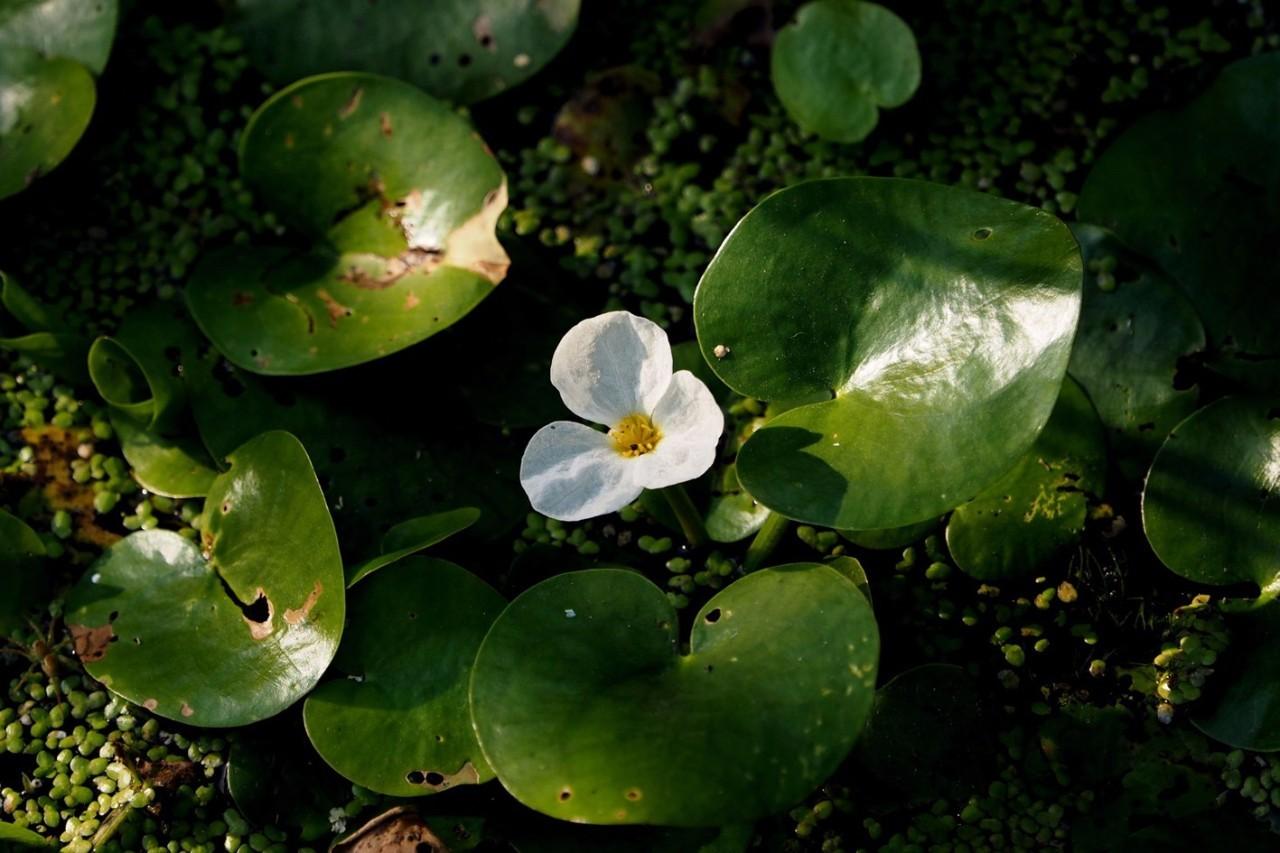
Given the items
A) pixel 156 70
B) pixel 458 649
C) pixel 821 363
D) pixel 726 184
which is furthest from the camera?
pixel 156 70

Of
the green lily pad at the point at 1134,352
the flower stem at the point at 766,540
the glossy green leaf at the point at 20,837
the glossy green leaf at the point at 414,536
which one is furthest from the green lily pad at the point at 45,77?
the green lily pad at the point at 1134,352

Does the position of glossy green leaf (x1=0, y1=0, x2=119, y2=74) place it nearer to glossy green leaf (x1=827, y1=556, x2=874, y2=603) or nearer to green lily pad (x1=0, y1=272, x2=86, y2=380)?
green lily pad (x1=0, y1=272, x2=86, y2=380)

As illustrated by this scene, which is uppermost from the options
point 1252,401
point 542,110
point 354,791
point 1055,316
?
point 1055,316

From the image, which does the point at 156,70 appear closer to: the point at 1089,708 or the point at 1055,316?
the point at 1055,316

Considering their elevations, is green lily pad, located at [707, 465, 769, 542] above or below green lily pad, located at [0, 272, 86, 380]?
below

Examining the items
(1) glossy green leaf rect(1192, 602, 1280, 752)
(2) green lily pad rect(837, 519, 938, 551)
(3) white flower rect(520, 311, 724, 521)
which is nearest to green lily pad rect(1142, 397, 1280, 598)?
(1) glossy green leaf rect(1192, 602, 1280, 752)

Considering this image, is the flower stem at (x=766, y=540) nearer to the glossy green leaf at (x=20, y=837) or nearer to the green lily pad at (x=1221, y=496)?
the green lily pad at (x=1221, y=496)

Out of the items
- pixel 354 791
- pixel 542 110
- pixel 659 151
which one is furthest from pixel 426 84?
pixel 354 791
